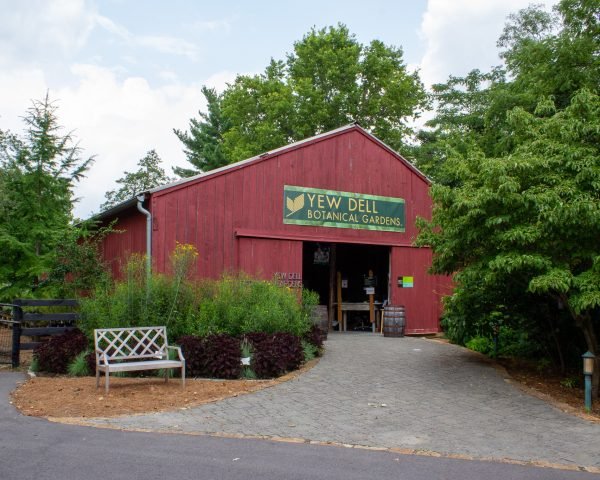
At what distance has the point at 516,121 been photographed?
938 cm

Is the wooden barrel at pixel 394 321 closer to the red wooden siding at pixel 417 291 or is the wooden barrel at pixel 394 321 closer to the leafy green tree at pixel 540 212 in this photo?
the red wooden siding at pixel 417 291


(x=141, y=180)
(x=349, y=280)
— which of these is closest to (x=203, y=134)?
(x=141, y=180)

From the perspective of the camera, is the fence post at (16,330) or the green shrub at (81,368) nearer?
the green shrub at (81,368)

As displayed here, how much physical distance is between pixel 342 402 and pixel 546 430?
8.28 feet

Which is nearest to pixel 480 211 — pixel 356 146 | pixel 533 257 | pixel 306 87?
pixel 533 257

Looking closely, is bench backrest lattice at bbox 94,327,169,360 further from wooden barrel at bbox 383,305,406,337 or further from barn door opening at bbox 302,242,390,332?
barn door opening at bbox 302,242,390,332

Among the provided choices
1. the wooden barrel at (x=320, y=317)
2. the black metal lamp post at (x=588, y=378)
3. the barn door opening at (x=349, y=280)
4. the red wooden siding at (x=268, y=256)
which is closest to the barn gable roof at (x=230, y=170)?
the red wooden siding at (x=268, y=256)

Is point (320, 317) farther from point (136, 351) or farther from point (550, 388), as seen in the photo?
point (550, 388)

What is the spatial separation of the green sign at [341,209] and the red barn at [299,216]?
26mm

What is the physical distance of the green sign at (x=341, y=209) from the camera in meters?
14.4

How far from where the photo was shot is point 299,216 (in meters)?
14.4

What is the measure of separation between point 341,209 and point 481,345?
15.8ft

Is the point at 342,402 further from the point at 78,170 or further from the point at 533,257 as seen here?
the point at 78,170

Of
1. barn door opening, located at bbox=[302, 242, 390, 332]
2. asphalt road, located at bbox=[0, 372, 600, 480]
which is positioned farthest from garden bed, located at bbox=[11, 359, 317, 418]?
barn door opening, located at bbox=[302, 242, 390, 332]
